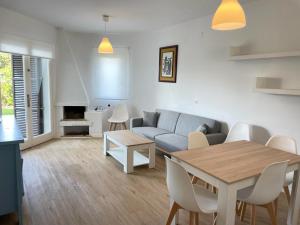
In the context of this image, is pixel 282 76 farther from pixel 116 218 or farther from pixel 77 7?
pixel 77 7

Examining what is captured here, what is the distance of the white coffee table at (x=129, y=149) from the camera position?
3.66 meters

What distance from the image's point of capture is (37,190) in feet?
10.1

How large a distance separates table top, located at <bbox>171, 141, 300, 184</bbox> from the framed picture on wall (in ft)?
8.64

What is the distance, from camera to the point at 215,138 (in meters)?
3.66

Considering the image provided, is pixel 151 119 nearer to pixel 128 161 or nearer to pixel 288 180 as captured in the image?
pixel 128 161

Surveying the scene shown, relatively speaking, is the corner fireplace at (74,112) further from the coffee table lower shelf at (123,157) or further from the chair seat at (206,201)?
the chair seat at (206,201)

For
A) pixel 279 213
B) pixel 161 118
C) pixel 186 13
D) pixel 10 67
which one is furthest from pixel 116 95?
pixel 279 213

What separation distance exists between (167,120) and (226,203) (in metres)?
3.23

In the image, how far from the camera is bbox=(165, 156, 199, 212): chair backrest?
176 centimetres

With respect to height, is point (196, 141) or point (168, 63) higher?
point (168, 63)

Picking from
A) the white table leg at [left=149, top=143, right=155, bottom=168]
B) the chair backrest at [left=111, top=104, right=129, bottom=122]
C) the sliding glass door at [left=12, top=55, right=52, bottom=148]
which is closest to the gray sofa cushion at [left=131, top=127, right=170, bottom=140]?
the white table leg at [left=149, top=143, right=155, bottom=168]

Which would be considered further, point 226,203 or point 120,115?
point 120,115

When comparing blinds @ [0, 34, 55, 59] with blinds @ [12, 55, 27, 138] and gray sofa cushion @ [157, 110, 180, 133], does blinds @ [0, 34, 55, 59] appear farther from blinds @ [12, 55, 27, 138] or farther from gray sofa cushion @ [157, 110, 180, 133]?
gray sofa cushion @ [157, 110, 180, 133]

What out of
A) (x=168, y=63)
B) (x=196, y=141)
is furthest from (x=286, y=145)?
(x=168, y=63)
